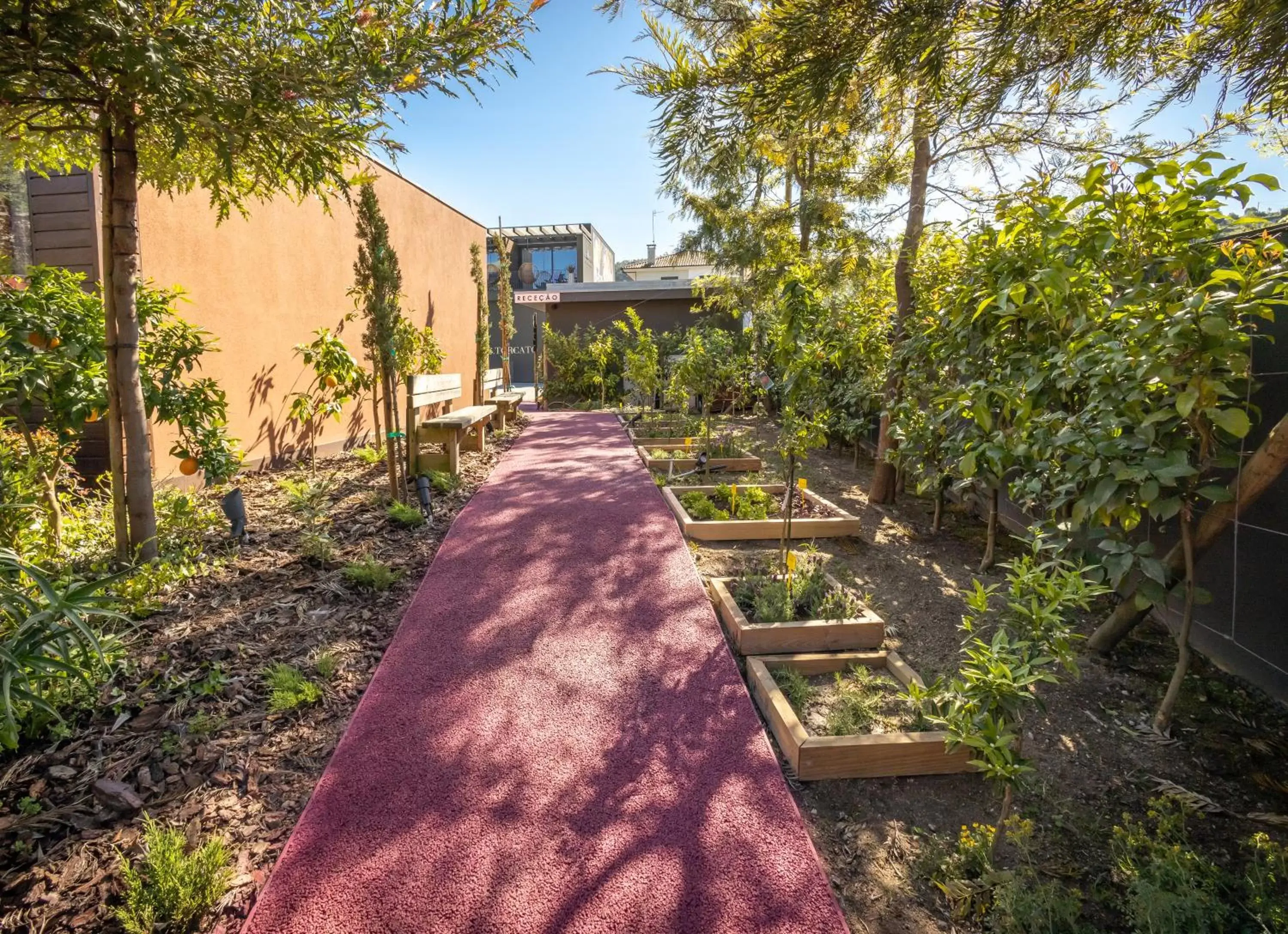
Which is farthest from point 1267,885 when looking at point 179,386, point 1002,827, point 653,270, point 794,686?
point 653,270

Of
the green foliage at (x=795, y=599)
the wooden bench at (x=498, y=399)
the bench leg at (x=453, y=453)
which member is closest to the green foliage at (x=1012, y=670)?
the green foliage at (x=795, y=599)

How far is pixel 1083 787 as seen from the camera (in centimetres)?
210

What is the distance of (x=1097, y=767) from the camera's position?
2.19m

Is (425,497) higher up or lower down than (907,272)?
lower down

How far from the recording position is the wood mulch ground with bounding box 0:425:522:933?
167 centimetres

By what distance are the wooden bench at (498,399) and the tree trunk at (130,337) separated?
6.48 metres

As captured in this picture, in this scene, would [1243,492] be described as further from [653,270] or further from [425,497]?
[653,270]

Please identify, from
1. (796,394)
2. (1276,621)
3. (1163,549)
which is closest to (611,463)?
(796,394)

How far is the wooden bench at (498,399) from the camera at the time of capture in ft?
33.3

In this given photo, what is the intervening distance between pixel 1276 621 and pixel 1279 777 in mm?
736

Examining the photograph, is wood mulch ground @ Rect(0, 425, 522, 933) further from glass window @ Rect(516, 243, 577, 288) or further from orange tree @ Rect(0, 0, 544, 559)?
glass window @ Rect(516, 243, 577, 288)

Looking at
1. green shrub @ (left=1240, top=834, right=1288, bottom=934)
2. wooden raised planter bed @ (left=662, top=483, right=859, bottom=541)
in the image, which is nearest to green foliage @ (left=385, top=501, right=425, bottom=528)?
wooden raised planter bed @ (left=662, top=483, right=859, bottom=541)

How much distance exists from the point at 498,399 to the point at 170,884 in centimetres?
916

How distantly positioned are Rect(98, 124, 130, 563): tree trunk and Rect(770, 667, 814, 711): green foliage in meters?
3.52
